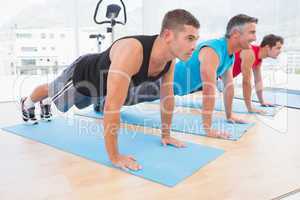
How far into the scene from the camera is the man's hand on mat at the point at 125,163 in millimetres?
1548

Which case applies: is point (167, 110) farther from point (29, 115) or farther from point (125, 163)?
point (29, 115)

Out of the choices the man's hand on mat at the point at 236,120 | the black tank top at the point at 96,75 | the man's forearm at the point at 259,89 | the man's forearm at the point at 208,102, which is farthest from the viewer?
the man's forearm at the point at 259,89

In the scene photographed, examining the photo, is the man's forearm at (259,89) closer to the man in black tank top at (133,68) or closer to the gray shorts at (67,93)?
the man in black tank top at (133,68)

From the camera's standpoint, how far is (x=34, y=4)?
4805 millimetres

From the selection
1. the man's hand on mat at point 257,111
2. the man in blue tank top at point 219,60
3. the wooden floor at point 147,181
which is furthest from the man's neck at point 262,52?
the wooden floor at point 147,181

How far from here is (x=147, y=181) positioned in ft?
4.70

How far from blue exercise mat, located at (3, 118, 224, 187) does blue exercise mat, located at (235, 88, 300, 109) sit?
194cm

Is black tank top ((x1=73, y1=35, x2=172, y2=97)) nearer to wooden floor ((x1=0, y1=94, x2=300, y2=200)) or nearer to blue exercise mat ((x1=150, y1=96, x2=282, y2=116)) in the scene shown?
wooden floor ((x1=0, y1=94, x2=300, y2=200))

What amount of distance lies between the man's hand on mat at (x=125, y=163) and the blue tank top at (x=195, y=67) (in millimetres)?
1062

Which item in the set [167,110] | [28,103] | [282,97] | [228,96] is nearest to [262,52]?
[228,96]

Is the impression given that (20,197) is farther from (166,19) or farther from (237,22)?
(237,22)

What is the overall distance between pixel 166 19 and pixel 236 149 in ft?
3.09

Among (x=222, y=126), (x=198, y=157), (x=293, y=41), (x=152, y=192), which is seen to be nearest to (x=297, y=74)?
(x=293, y=41)

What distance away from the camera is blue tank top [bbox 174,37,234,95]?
7.28ft
